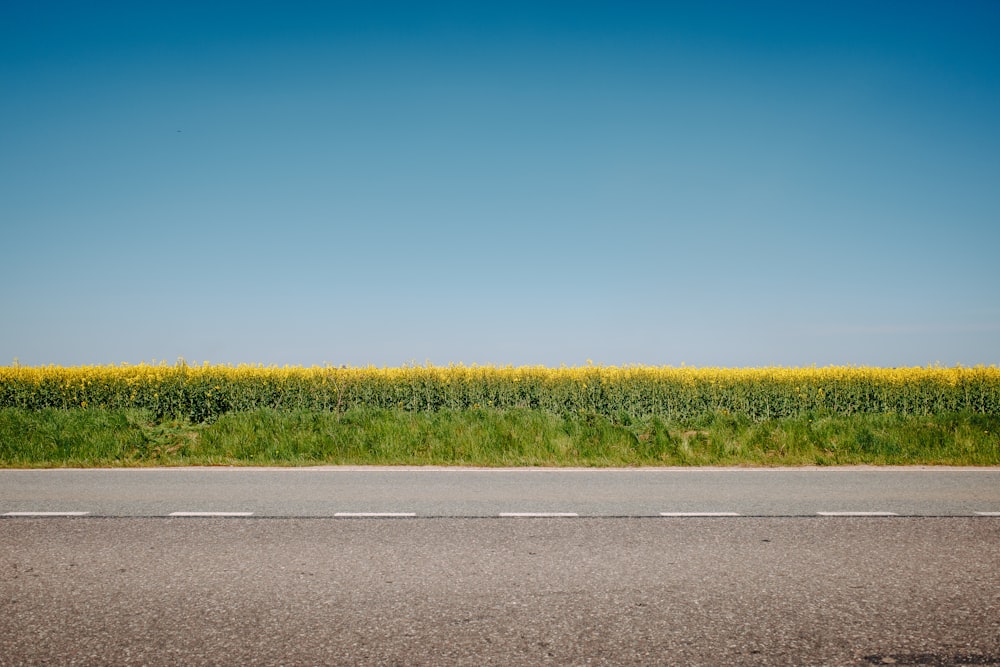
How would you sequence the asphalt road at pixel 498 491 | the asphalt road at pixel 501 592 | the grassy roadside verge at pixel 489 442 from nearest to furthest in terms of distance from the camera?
the asphalt road at pixel 501 592 < the asphalt road at pixel 498 491 < the grassy roadside verge at pixel 489 442

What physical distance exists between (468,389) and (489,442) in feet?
28.3

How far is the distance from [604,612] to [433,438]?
27.3ft

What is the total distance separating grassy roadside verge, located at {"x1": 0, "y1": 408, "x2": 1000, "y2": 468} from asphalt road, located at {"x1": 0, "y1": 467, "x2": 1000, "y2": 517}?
0.81 meters

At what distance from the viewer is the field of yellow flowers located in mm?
20219

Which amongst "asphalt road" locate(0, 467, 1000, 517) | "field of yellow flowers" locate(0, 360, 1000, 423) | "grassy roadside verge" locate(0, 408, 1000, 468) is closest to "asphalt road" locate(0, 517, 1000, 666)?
"asphalt road" locate(0, 467, 1000, 517)

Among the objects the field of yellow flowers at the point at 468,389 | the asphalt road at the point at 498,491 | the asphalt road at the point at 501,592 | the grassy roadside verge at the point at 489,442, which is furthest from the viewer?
the field of yellow flowers at the point at 468,389

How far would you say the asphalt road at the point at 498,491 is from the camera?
7418mm

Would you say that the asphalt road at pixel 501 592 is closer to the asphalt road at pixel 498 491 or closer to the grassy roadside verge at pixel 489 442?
the asphalt road at pixel 498 491

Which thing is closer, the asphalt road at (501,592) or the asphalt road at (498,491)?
the asphalt road at (501,592)

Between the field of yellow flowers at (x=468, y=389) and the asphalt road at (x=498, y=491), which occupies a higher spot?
the field of yellow flowers at (x=468, y=389)

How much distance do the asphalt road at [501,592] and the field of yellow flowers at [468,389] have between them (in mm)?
13493

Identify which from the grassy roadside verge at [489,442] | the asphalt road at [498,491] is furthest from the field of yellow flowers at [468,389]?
the asphalt road at [498,491]

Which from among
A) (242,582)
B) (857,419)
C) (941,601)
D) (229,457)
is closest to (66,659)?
(242,582)

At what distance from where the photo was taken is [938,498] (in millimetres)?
7988
